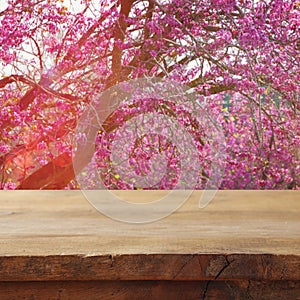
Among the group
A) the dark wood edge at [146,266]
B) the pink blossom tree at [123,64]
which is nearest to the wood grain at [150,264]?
the dark wood edge at [146,266]

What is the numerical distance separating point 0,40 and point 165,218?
211 cm

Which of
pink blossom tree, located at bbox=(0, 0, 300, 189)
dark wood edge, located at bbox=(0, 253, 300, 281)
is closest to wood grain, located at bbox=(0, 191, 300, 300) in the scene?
dark wood edge, located at bbox=(0, 253, 300, 281)

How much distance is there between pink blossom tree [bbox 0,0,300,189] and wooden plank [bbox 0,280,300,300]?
1.88 metres

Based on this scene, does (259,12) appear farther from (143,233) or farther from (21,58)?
(143,233)

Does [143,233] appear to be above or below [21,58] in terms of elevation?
below

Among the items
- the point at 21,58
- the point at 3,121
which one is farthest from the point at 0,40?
the point at 3,121

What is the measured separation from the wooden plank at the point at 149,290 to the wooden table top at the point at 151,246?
1.1 inches

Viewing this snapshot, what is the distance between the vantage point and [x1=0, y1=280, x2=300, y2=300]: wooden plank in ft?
2.09

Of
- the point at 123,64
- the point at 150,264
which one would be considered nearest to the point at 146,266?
the point at 150,264

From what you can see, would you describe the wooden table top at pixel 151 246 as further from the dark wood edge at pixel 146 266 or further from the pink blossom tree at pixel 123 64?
the pink blossom tree at pixel 123 64

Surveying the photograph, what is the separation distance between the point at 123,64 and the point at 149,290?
84.3 inches

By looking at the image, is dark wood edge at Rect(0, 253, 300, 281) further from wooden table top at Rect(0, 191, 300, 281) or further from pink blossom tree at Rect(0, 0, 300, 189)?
pink blossom tree at Rect(0, 0, 300, 189)

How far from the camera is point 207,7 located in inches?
102

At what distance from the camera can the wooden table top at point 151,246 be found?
0.60m
